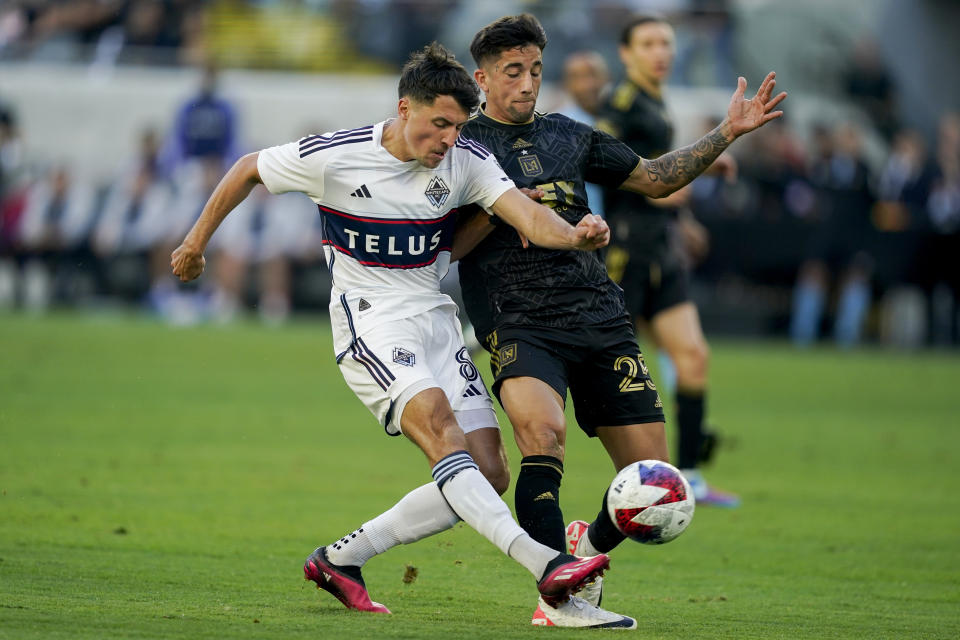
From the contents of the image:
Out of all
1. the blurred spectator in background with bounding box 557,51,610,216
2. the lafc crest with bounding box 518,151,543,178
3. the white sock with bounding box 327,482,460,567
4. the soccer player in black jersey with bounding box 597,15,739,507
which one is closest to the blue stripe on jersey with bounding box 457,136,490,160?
the lafc crest with bounding box 518,151,543,178

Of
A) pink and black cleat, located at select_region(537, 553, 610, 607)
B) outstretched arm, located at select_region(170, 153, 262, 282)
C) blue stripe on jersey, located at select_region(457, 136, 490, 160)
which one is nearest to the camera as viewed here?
pink and black cleat, located at select_region(537, 553, 610, 607)

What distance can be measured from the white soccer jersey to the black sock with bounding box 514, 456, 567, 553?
820 millimetres

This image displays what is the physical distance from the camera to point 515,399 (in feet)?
20.0

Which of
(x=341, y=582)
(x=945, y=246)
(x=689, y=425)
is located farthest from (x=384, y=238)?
(x=945, y=246)

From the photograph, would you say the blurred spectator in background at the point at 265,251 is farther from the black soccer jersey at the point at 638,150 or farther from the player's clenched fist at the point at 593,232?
the player's clenched fist at the point at 593,232

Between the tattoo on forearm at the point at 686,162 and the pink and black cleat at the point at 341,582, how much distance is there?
2.18m

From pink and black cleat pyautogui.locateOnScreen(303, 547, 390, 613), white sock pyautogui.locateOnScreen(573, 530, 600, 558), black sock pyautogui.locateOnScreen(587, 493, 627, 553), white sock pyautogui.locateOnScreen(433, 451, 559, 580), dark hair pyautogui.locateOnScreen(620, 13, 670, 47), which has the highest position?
dark hair pyautogui.locateOnScreen(620, 13, 670, 47)

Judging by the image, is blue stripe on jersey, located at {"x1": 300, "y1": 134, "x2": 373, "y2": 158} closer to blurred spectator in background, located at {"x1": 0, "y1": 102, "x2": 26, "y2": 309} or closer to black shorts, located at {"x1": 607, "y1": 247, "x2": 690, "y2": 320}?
black shorts, located at {"x1": 607, "y1": 247, "x2": 690, "y2": 320}

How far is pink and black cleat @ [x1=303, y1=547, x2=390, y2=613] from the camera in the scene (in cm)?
594

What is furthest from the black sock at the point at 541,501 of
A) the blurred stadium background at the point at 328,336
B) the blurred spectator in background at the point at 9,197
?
the blurred spectator in background at the point at 9,197

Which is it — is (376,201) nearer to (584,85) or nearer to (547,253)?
(547,253)

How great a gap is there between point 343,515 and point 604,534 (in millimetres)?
2694

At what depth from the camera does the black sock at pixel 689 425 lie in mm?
9680

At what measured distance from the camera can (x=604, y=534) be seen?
6.20 m
